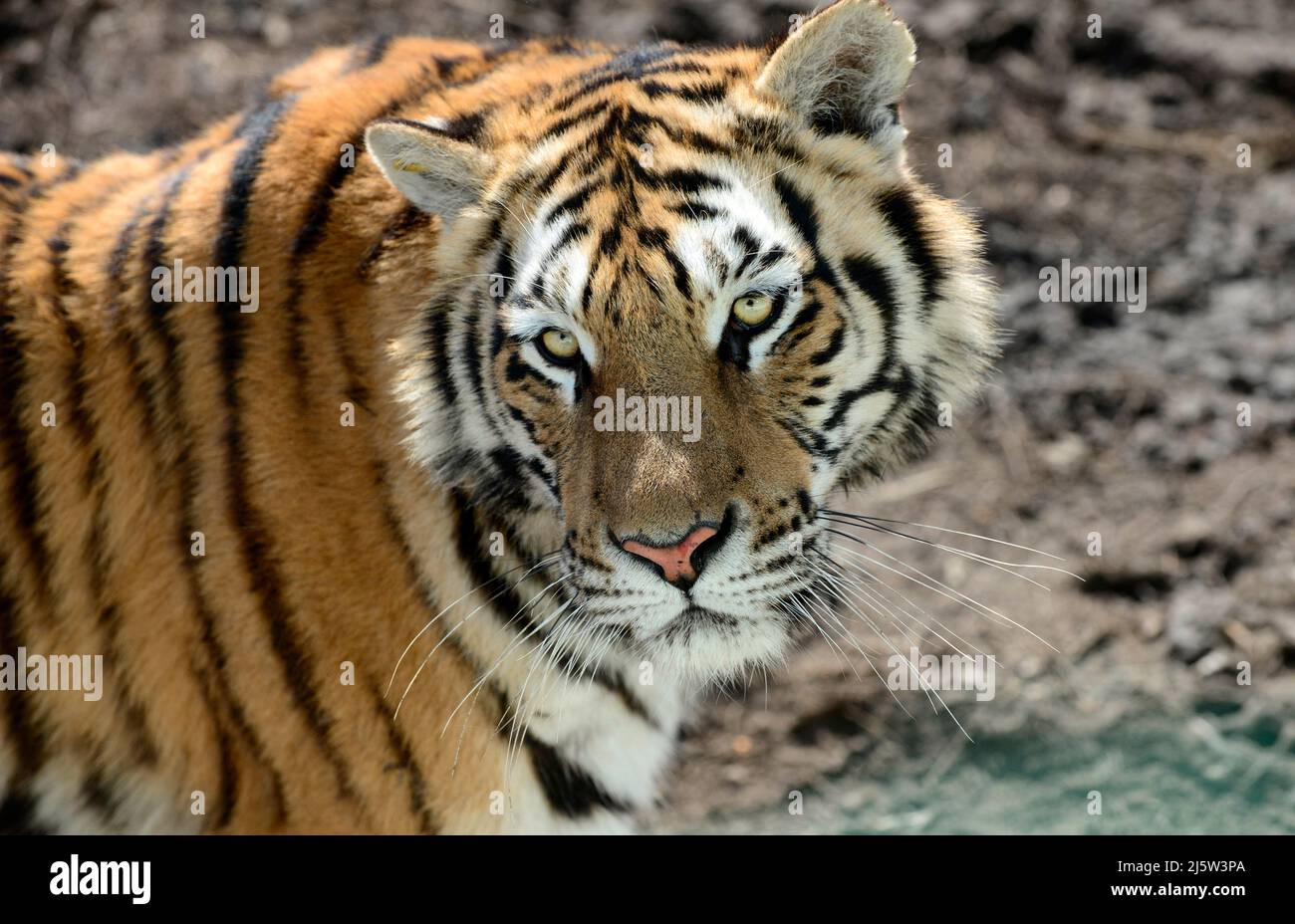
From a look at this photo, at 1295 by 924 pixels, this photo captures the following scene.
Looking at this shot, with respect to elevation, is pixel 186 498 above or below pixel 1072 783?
above

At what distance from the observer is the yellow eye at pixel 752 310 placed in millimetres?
2332

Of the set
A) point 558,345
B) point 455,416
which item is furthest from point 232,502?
point 558,345

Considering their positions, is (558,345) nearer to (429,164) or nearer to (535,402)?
(535,402)

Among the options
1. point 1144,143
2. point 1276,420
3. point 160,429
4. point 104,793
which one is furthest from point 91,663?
point 1144,143

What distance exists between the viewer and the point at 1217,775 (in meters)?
3.74

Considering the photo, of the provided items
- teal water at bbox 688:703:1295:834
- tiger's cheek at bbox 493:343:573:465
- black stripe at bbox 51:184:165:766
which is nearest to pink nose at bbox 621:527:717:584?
tiger's cheek at bbox 493:343:573:465

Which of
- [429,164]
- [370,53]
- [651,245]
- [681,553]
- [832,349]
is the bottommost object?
[681,553]

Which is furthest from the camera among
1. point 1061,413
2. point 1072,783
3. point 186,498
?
point 1061,413

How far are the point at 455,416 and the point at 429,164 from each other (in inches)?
17.6

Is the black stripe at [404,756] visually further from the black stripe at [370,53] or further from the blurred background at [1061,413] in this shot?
the black stripe at [370,53]

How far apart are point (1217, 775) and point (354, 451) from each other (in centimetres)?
248

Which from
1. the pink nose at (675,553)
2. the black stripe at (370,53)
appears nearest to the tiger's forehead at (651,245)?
the pink nose at (675,553)

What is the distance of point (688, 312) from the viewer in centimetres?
230

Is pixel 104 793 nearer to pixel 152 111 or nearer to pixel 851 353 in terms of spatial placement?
pixel 851 353
